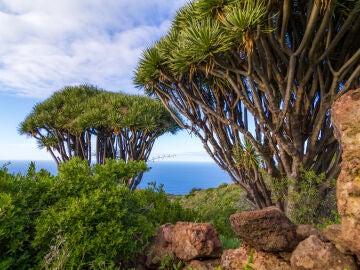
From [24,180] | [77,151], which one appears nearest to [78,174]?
[24,180]

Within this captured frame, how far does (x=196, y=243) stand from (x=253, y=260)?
87 cm

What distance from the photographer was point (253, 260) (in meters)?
3.59

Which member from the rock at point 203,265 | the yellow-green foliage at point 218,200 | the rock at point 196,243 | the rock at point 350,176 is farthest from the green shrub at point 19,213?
the yellow-green foliage at point 218,200

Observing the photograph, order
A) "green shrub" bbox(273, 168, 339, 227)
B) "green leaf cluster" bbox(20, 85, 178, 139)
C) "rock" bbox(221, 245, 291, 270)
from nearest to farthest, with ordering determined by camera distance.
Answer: "rock" bbox(221, 245, 291, 270), "green shrub" bbox(273, 168, 339, 227), "green leaf cluster" bbox(20, 85, 178, 139)

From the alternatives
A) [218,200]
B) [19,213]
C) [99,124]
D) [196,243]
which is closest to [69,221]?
[19,213]

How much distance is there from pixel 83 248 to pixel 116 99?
12127 millimetres

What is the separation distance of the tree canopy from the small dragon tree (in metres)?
4.35

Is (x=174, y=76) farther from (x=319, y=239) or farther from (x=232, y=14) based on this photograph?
(x=319, y=239)

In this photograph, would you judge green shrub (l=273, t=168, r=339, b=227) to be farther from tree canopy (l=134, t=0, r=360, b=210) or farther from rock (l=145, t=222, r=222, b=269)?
rock (l=145, t=222, r=222, b=269)

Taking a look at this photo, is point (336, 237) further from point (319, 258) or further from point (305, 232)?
point (305, 232)

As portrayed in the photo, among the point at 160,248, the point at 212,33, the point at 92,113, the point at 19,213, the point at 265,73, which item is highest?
the point at 92,113

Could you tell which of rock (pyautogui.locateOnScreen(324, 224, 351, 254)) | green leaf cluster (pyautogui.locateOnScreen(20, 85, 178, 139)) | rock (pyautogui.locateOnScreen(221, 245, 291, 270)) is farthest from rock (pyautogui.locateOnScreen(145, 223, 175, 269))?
green leaf cluster (pyautogui.locateOnScreen(20, 85, 178, 139))

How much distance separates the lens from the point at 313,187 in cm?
758

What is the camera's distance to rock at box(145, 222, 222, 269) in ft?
13.7
